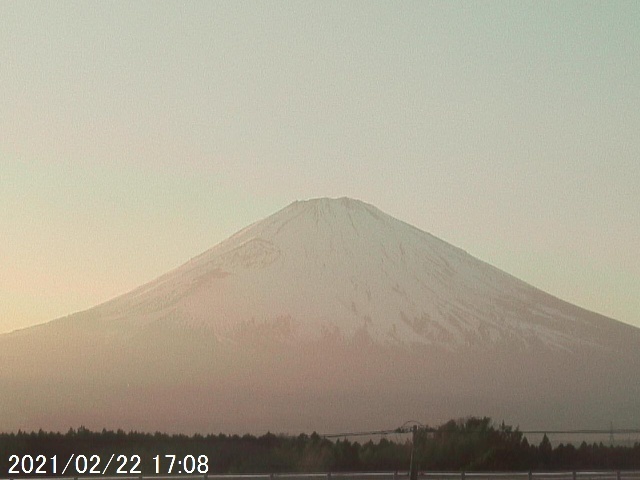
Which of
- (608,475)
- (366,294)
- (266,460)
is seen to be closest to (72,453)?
(266,460)

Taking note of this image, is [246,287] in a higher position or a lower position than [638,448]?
higher

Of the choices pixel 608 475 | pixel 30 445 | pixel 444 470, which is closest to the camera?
pixel 608 475

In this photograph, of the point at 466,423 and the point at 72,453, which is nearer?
the point at 72,453

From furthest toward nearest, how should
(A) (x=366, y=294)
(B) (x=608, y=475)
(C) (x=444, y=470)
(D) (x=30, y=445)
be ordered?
(A) (x=366, y=294)
(D) (x=30, y=445)
(C) (x=444, y=470)
(B) (x=608, y=475)

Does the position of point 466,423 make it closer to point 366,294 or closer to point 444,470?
point 444,470

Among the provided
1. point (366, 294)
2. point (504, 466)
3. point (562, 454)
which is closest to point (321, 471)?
point (504, 466)

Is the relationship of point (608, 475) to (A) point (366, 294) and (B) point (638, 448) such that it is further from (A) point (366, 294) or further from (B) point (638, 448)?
(A) point (366, 294)
